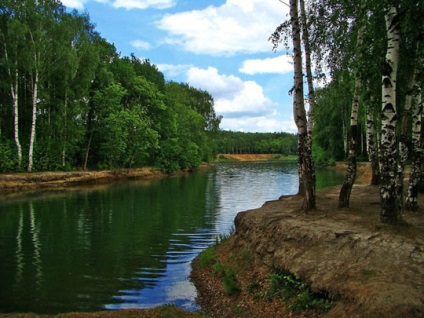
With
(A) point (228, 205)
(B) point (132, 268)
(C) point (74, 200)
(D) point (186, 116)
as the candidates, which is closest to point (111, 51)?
(D) point (186, 116)

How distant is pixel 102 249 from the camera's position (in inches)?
572

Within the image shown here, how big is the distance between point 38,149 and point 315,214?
36.5 m

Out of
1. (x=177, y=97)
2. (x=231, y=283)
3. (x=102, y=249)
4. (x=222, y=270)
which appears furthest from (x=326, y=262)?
(x=177, y=97)

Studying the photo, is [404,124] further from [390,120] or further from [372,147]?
[372,147]

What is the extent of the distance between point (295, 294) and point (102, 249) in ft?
30.5

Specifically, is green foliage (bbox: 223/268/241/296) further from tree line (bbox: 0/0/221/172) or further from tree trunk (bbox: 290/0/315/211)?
tree line (bbox: 0/0/221/172)

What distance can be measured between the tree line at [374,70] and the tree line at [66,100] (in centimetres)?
3110

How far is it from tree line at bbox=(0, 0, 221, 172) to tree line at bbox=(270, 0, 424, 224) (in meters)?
31.1

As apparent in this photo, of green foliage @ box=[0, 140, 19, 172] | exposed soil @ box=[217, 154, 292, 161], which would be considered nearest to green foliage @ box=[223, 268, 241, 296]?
green foliage @ box=[0, 140, 19, 172]

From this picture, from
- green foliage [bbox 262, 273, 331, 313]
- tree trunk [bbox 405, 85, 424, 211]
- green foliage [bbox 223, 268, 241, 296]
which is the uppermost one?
tree trunk [bbox 405, 85, 424, 211]

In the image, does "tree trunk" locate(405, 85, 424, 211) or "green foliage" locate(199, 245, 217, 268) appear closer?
"tree trunk" locate(405, 85, 424, 211)

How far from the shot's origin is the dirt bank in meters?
6.04

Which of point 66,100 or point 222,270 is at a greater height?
point 66,100

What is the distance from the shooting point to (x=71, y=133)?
42875 mm
